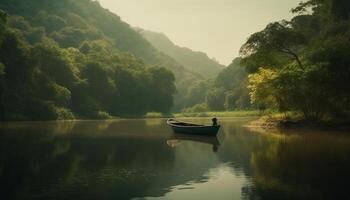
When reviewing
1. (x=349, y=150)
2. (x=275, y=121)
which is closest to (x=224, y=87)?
(x=275, y=121)

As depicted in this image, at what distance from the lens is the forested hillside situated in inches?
3182

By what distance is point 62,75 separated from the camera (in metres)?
106

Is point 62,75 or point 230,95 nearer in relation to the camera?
point 62,75

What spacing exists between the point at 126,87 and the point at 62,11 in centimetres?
8334

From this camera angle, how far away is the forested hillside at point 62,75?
265ft

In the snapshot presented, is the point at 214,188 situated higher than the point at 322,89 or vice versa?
the point at 322,89

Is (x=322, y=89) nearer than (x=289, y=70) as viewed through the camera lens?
Yes

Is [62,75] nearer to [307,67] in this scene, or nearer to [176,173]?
[307,67]

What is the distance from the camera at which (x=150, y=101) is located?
478 feet

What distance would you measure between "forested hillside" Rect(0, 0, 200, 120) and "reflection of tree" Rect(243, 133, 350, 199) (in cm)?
5555

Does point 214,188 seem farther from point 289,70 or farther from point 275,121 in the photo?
point 275,121

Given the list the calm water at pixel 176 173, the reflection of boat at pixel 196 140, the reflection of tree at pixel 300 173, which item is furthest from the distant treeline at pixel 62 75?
the reflection of tree at pixel 300 173

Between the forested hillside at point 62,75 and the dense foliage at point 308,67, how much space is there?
4191 cm

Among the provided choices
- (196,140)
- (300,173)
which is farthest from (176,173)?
(196,140)
